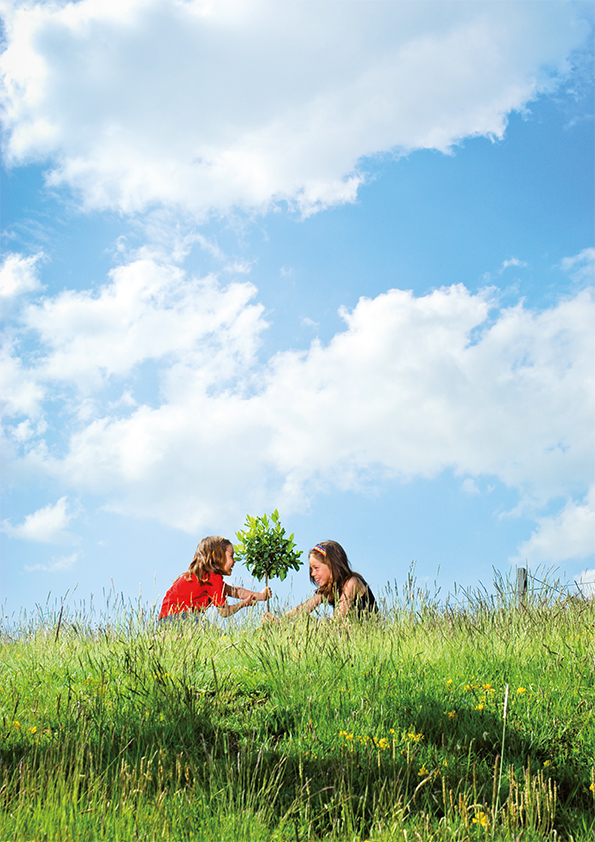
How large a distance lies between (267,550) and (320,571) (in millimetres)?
869

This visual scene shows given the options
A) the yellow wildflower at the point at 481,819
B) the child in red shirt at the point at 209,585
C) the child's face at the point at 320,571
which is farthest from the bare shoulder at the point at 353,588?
the yellow wildflower at the point at 481,819

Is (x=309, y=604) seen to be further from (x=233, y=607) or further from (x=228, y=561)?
(x=228, y=561)

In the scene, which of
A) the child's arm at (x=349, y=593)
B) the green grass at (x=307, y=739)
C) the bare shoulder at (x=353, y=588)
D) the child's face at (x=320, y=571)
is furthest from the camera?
the child's face at (x=320, y=571)

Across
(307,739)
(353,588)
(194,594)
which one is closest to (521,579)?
(353,588)

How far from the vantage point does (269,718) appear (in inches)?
180

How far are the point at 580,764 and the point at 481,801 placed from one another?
2.99 feet

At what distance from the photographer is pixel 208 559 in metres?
8.64

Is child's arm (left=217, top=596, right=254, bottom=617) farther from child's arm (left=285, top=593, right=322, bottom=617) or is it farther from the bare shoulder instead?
the bare shoulder

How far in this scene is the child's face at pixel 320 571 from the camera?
811 centimetres

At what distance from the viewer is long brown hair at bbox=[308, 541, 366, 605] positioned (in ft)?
26.5

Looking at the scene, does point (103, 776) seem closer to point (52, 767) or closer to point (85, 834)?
point (52, 767)

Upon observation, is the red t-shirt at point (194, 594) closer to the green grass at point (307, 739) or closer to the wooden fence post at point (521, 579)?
the green grass at point (307, 739)

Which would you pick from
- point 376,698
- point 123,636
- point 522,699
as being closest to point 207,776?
point 376,698

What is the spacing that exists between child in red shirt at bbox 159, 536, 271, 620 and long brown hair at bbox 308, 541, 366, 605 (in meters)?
0.91
